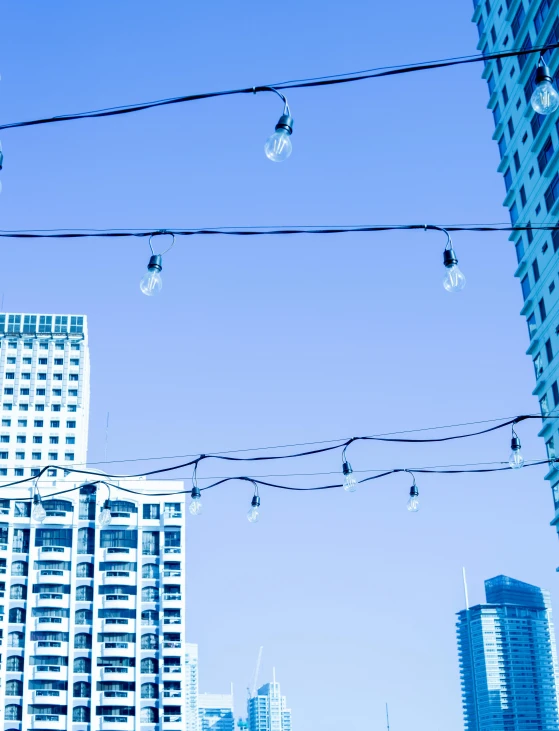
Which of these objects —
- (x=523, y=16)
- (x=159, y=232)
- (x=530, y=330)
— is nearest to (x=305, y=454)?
(x=159, y=232)

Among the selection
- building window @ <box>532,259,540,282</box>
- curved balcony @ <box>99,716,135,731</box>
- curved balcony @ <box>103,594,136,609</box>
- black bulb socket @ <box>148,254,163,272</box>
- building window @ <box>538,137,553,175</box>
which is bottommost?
curved balcony @ <box>99,716,135,731</box>

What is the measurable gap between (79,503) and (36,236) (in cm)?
9443

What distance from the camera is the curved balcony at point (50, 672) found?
93688 mm

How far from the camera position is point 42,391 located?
5925 inches

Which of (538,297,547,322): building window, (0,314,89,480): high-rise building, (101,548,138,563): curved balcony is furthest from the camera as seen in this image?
(0,314,89,480): high-rise building

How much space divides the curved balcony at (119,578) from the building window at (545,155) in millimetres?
68569

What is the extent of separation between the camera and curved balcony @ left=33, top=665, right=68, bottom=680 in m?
93.7

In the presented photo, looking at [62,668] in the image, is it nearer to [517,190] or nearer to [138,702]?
[138,702]

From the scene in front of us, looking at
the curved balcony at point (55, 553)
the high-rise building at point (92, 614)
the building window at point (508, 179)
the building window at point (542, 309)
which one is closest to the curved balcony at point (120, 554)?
the high-rise building at point (92, 614)

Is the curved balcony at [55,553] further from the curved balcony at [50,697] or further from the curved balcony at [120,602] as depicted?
the curved balcony at [50,697]

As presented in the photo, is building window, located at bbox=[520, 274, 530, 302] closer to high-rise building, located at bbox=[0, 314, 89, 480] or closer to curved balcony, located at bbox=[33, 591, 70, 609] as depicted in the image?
curved balcony, located at bbox=[33, 591, 70, 609]

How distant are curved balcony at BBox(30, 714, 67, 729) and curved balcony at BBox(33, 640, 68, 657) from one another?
19.9 feet

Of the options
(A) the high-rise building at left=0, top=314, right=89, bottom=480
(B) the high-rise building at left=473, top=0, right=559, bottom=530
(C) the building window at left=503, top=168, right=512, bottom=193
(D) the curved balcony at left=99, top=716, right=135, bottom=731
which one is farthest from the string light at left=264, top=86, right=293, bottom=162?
(A) the high-rise building at left=0, top=314, right=89, bottom=480

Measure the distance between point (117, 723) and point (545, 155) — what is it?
70763 mm
